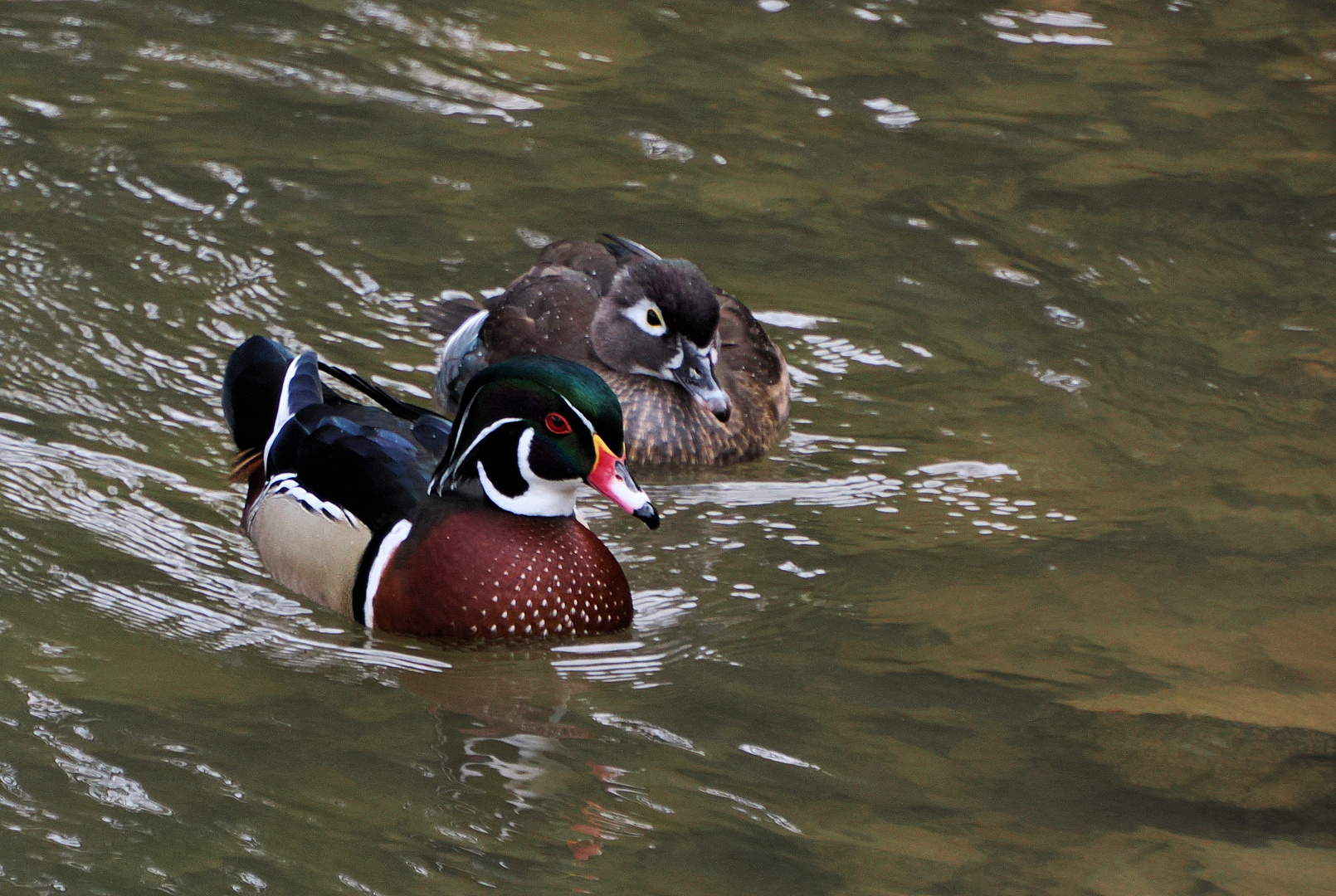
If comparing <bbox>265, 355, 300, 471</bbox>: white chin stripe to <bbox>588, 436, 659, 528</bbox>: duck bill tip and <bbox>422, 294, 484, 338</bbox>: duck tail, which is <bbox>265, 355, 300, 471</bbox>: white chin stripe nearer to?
<bbox>588, 436, 659, 528</bbox>: duck bill tip

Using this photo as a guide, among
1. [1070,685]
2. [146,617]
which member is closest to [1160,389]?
[1070,685]

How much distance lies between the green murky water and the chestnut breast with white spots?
0.32 ft

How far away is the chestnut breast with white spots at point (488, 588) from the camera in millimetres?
5184

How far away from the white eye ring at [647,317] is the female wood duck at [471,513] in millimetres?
1402

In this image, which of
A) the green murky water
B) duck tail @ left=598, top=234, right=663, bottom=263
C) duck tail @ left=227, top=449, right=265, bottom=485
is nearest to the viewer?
the green murky water

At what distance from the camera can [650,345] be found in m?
7.03

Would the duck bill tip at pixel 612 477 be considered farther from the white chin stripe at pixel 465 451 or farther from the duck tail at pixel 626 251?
the duck tail at pixel 626 251

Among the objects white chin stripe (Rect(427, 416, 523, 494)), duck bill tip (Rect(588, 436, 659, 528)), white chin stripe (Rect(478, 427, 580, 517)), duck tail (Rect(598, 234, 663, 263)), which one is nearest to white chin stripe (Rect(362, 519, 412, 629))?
white chin stripe (Rect(427, 416, 523, 494))

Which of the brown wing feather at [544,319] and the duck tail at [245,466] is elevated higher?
the brown wing feather at [544,319]

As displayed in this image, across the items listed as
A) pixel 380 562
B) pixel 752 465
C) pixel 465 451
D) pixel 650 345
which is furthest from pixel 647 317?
pixel 380 562

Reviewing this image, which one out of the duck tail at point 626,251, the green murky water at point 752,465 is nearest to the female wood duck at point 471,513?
the green murky water at point 752,465

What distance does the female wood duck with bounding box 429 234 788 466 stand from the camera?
269 inches

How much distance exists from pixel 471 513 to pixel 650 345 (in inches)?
73.4

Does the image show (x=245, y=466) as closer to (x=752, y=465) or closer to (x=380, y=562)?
(x=380, y=562)
